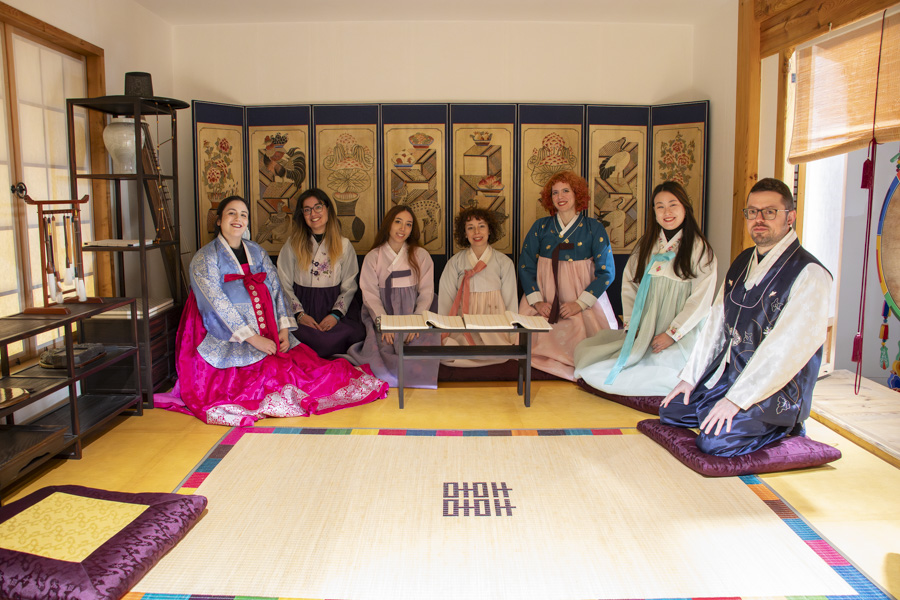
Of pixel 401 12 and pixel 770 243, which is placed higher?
pixel 401 12

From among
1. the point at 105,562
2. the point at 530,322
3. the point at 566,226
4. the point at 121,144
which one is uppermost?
the point at 121,144

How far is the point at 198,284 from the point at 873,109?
3.71 m

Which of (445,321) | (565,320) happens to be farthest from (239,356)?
(565,320)

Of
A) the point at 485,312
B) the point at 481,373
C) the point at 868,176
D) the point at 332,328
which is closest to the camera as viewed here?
the point at 868,176

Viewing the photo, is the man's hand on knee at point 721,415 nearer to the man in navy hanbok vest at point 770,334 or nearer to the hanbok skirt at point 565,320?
the man in navy hanbok vest at point 770,334

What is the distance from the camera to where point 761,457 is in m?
2.93

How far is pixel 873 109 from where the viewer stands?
331 cm

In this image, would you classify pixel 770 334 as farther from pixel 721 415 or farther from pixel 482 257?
pixel 482 257

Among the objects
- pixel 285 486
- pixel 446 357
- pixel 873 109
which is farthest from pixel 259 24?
pixel 873 109

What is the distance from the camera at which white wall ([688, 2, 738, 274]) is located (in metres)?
4.63

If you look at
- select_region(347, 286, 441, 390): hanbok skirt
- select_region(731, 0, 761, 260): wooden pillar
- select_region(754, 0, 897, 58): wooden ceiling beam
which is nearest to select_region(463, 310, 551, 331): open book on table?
select_region(347, 286, 441, 390): hanbok skirt

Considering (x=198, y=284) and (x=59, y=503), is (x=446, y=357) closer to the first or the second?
(x=198, y=284)

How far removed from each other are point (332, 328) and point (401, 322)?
30.7 inches

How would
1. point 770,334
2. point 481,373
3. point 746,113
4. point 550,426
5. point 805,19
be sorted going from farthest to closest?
point 481,373, point 746,113, point 805,19, point 550,426, point 770,334
